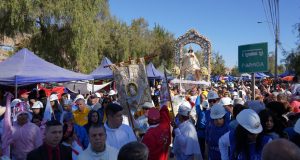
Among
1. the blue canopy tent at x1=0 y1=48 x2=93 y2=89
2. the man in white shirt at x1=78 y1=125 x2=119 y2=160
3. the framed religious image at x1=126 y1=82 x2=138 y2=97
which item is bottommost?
the man in white shirt at x1=78 y1=125 x2=119 y2=160

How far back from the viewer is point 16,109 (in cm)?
772

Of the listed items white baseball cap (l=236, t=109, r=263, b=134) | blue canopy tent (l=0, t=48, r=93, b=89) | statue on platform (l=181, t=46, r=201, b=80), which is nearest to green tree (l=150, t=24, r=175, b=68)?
statue on platform (l=181, t=46, r=201, b=80)

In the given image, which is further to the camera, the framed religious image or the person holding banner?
the framed religious image

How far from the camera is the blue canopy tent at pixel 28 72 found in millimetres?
10781

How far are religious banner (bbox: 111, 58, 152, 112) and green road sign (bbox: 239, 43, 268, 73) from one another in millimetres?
2419

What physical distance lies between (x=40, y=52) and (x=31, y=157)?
18859 millimetres

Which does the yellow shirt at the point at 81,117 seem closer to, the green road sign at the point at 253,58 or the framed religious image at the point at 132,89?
the framed religious image at the point at 132,89

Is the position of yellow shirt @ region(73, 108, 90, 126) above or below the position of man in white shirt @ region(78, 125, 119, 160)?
below

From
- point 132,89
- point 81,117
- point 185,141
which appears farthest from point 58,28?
point 185,141

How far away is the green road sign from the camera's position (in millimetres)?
7250

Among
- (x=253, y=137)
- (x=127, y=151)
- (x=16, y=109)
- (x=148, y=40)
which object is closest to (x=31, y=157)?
(x=127, y=151)

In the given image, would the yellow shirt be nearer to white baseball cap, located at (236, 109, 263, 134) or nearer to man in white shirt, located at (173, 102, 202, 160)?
man in white shirt, located at (173, 102, 202, 160)

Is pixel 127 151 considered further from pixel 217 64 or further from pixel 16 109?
pixel 217 64

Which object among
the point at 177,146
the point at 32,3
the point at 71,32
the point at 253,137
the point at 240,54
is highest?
the point at 32,3
